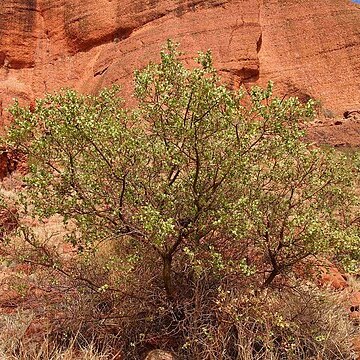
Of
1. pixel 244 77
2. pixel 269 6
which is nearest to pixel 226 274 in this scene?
pixel 244 77

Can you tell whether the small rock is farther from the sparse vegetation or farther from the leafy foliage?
the leafy foliage

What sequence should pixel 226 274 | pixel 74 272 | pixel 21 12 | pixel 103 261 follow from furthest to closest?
pixel 21 12, pixel 103 261, pixel 74 272, pixel 226 274

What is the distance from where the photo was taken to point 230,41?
71.8 feet

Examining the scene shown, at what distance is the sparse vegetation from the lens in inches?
174

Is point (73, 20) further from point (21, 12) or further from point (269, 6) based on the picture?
point (269, 6)

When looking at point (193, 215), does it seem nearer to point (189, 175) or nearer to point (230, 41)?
point (189, 175)

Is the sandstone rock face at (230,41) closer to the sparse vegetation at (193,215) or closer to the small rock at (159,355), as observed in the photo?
the sparse vegetation at (193,215)

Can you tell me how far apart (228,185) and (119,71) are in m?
19.3

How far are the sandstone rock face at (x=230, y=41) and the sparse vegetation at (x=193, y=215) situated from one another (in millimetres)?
16684

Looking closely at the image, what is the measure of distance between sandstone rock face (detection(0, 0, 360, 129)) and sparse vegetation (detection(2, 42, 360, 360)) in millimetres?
16684

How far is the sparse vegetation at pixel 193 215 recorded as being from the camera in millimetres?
4430

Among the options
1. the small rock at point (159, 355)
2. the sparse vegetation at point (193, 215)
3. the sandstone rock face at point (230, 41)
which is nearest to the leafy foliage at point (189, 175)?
the sparse vegetation at point (193, 215)

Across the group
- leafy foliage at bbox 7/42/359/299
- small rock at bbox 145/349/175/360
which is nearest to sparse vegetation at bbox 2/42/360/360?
leafy foliage at bbox 7/42/359/299

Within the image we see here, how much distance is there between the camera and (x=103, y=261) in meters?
6.11
